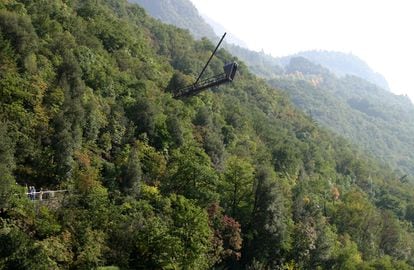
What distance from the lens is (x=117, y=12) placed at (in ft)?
444

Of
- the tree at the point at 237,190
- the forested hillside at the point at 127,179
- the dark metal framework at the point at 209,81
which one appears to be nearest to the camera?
the forested hillside at the point at 127,179

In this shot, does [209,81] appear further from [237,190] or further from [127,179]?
[127,179]

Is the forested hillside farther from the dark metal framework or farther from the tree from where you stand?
the dark metal framework

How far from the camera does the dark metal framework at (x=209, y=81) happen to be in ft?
192

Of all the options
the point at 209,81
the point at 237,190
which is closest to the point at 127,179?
the point at 237,190

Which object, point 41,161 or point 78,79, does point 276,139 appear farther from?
point 41,161

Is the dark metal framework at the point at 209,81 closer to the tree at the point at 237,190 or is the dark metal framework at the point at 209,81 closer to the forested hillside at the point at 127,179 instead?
the forested hillside at the point at 127,179

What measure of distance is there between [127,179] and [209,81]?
20.4 meters

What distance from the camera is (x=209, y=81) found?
208 ft

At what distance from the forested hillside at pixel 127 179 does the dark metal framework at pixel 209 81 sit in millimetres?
1868

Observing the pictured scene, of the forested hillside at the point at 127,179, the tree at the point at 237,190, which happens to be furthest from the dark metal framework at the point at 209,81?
the tree at the point at 237,190

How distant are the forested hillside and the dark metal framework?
1868 mm

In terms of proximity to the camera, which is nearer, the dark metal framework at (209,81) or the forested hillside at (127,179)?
the forested hillside at (127,179)

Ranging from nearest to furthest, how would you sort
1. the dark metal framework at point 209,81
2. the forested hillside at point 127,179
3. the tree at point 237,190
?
the forested hillside at point 127,179 < the tree at point 237,190 < the dark metal framework at point 209,81
